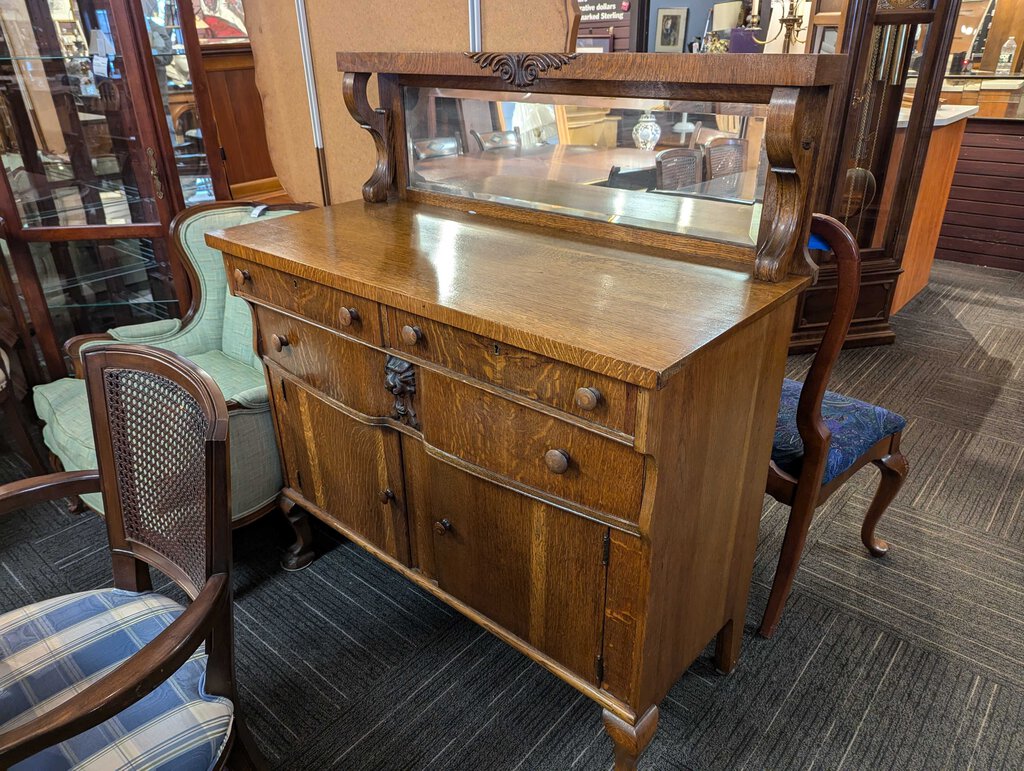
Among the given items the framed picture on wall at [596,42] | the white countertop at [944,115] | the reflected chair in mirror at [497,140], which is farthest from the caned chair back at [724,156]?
the framed picture on wall at [596,42]

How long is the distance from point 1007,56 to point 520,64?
→ 4.80 metres

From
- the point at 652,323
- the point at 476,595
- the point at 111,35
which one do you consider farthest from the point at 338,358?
the point at 111,35

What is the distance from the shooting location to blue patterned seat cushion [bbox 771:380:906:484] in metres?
1.62

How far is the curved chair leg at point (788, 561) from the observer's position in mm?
1601

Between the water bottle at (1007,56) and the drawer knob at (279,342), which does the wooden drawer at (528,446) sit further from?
the water bottle at (1007,56)

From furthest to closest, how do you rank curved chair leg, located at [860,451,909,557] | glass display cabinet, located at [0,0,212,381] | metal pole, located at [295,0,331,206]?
glass display cabinet, located at [0,0,212,381] → metal pole, located at [295,0,331,206] → curved chair leg, located at [860,451,909,557]

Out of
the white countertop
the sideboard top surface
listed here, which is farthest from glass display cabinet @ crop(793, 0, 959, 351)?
the sideboard top surface

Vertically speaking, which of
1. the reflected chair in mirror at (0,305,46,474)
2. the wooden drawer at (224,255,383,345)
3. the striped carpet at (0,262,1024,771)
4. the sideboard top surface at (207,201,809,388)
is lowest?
the striped carpet at (0,262,1024,771)

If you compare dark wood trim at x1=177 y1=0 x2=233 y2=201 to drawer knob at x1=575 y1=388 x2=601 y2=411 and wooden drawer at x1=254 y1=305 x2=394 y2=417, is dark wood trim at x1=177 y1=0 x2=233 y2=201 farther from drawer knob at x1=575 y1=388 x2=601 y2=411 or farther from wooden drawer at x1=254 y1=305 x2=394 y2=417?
drawer knob at x1=575 y1=388 x2=601 y2=411

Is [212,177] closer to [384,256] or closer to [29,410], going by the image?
[29,410]

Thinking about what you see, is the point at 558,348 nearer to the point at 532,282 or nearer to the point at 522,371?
the point at 522,371

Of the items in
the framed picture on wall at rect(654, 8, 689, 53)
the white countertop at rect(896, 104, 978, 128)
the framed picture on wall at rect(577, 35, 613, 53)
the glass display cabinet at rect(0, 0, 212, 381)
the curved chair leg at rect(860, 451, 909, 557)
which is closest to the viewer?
the curved chair leg at rect(860, 451, 909, 557)

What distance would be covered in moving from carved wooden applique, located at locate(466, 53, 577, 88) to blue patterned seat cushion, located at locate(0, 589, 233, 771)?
1.15 metres

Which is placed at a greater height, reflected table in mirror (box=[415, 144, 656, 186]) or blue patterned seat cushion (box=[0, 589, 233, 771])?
reflected table in mirror (box=[415, 144, 656, 186])
